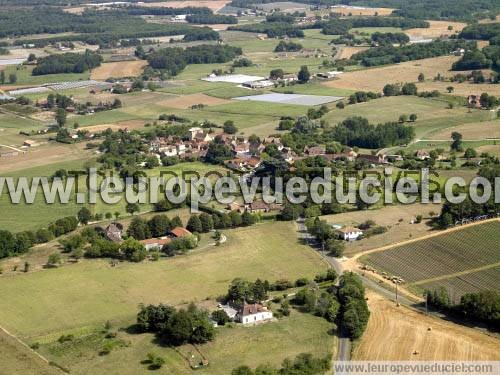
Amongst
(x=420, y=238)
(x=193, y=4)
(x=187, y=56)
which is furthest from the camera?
(x=193, y=4)

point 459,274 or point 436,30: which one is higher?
point 436,30

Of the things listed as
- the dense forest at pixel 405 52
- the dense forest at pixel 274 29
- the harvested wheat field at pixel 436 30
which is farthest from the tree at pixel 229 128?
the dense forest at pixel 274 29

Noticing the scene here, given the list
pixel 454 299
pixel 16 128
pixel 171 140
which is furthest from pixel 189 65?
pixel 454 299

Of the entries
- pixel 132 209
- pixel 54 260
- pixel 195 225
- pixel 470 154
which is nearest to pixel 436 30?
pixel 470 154

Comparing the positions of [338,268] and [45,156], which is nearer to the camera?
[338,268]

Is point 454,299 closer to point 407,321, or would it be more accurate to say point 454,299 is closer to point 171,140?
point 407,321

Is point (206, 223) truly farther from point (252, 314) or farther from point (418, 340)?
point (418, 340)

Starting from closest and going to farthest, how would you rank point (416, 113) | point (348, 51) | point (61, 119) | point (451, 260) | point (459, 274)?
point (459, 274), point (451, 260), point (416, 113), point (61, 119), point (348, 51)
